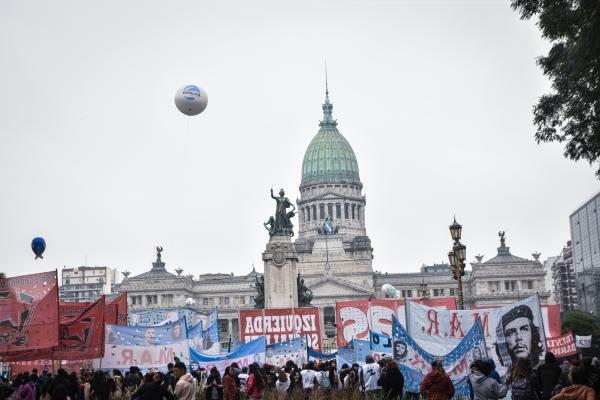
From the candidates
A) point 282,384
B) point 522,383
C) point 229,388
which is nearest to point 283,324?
point 282,384

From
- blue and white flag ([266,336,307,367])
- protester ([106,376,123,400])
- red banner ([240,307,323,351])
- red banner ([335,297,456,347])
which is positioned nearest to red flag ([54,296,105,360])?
protester ([106,376,123,400])

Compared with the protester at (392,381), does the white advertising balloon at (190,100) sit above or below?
above

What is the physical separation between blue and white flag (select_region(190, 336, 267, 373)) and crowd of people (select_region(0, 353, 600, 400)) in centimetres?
106

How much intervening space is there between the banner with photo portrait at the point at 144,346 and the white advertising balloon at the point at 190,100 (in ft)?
28.4

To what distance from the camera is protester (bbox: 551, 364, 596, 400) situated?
511 inches

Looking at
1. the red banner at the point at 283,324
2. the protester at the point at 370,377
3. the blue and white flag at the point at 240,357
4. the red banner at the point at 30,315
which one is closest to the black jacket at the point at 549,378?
the protester at the point at 370,377

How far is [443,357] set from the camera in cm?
2141

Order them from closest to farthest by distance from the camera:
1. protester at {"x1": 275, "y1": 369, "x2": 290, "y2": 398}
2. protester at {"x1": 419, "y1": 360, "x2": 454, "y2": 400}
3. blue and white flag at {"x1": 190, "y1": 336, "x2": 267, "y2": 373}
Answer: protester at {"x1": 419, "y1": 360, "x2": 454, "y2": 400} < protester at {"x1": 275, "y1": 369, "x2": 290, "y2": 398} < blue and white flag at {"x1": 190, "y1": 336, "x2": 267, "y2": 373}

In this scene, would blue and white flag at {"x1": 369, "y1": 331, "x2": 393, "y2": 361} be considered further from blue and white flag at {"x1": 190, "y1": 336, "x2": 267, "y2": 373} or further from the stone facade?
the stone facade

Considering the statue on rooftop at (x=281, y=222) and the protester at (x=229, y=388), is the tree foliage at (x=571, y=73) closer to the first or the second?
the protester at (x=229, y=388)

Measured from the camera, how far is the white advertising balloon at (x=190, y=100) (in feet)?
109

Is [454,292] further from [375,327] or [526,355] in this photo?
[526,355]

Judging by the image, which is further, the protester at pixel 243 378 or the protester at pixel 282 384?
the protester at pixel 243 378

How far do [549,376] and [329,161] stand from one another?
144 meters
